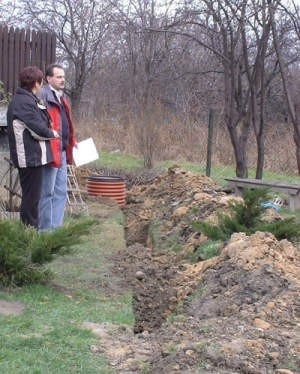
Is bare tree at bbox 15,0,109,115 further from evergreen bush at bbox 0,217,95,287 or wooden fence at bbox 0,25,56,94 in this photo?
evergreen bush at bbox 0,217,95,287

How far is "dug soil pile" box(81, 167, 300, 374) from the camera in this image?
356 centimetres

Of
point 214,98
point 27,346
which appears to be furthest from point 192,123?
point 27,346

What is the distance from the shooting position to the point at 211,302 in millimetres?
4867

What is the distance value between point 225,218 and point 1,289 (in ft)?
8.03

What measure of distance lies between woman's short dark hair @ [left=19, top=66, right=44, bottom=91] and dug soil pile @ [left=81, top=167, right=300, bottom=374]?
5.83 feet

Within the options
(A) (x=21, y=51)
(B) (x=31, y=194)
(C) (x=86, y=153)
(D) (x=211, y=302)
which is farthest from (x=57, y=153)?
(A) (x=21, y=51)

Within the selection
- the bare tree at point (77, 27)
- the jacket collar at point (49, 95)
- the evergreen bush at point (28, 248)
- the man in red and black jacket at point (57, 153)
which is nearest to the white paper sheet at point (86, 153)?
the man in red and black jacket at point (57, 153)

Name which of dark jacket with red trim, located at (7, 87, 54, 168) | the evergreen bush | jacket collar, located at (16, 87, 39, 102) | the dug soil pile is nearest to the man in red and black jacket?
dark jacket with red trim, located at (7, 87, 54, 168)

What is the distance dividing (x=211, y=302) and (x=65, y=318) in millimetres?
1041

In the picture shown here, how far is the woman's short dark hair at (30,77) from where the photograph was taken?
20.3 feet

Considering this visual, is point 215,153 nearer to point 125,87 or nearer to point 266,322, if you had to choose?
point 125,87

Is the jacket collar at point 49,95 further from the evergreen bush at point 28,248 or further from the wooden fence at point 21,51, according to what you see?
the wooden fence at point 21,51

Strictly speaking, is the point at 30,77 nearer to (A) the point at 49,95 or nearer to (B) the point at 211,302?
(A) the point at 49,95

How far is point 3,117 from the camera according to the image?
8.43 meters
